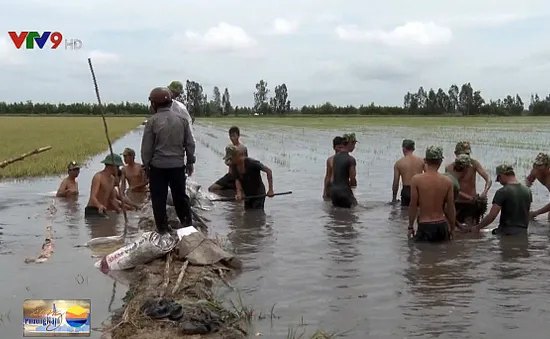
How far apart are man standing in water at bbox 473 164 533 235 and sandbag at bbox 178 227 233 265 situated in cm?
334

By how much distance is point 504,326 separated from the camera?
4.79 metres

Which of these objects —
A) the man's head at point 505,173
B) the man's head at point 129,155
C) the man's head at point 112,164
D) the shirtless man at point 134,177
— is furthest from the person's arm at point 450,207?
the shirtless man at point 134,177

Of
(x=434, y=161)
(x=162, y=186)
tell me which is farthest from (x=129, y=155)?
(x=434, y=161)

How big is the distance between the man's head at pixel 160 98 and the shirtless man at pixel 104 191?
115 inches

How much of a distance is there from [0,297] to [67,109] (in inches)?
4630

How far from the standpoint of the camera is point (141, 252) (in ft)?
20.3

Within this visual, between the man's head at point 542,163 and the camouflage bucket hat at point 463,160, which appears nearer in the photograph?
the camouflage bucket hat at point 463,160

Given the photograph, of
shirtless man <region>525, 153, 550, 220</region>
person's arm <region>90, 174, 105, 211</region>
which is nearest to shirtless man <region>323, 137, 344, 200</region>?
shirtless man <region>525, 153, 550, 220</region>

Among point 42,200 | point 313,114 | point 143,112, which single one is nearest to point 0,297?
point 42,200

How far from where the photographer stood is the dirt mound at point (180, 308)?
14.4 ft

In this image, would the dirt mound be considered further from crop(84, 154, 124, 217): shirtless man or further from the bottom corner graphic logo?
crop(84, 154, 124, 217): shirtless man

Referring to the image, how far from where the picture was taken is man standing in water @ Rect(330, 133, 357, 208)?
9930 millimetres

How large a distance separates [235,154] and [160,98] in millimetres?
3512

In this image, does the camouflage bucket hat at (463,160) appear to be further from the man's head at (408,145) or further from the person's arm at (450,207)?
the man's head at (408,145)
